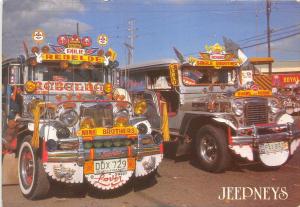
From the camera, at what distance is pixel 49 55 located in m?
6.32

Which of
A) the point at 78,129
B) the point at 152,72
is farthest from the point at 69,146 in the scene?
the point at 152,72

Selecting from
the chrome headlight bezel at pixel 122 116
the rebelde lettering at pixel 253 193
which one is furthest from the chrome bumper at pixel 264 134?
the chrome headlight bezel at pixel 122 116

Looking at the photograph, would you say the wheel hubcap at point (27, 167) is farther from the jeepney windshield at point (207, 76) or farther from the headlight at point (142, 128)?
the jeepney windshield at point (207, 76)

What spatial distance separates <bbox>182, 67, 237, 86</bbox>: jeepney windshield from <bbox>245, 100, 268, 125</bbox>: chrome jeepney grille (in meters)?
1.47

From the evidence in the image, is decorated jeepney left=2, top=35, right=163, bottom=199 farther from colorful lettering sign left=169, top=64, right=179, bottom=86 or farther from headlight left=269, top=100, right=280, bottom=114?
headlight left=269, top=100, right=280, bottom=114

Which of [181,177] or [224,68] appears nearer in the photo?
[181,177]

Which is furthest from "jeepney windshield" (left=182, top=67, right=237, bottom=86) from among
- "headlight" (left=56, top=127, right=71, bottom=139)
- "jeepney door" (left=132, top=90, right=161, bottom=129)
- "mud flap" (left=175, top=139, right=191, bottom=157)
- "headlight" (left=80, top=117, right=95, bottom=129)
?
"headlight" (left=56, top=127, right=71, bottom=139)

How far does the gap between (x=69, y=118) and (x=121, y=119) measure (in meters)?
0.70

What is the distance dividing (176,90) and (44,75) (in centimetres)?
247

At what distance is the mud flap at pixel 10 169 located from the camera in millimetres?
5816

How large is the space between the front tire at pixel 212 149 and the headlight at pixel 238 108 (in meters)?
0.40

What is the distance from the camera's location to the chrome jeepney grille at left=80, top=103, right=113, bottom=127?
5398 millimetres

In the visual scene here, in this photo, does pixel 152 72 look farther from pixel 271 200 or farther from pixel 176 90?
pixel 271 200

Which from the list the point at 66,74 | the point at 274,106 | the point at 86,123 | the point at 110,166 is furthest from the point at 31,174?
the point at 274,106
